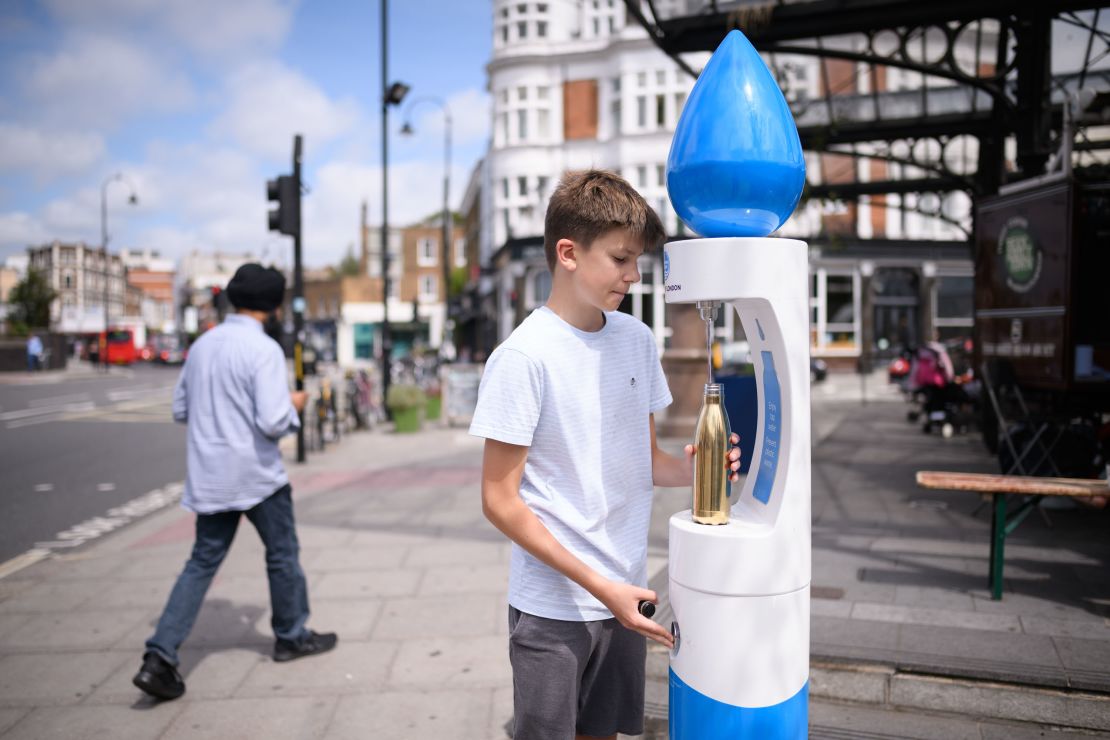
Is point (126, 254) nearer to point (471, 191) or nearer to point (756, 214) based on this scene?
point (471, 191)

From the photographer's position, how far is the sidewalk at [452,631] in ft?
10.7

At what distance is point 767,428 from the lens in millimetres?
2125

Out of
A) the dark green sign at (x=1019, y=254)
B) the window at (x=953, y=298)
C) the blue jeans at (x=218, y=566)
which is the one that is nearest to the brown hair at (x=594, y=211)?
the blue jeans at (x=218, y=566)

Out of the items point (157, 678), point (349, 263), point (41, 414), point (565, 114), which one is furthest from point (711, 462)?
point (349, 263)

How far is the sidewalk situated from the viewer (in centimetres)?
327

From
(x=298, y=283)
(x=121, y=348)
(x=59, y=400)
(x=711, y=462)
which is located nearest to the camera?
(x=711, y=462)

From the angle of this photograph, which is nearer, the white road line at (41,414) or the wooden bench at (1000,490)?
the wooden bench at (1000,490)

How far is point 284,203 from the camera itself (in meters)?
9.76

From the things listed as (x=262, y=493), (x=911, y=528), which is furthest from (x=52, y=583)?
(x=911, y=528)

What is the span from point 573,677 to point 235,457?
2336 millimetres

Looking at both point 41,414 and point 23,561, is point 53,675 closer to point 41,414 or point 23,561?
point 23,561

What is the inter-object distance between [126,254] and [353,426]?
417 feet

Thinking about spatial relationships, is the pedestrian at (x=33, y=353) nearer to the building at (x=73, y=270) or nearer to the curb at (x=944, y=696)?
the curb at (x=944, y=696)

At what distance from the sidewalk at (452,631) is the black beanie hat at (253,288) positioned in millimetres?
1725
